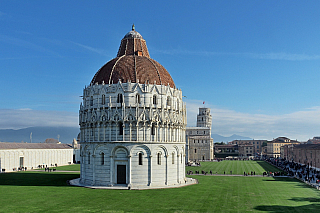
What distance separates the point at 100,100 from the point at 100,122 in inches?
147

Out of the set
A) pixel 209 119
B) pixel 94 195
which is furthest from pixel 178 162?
pixel 209 119

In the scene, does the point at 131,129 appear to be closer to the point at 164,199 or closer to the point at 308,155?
the point at 164,199

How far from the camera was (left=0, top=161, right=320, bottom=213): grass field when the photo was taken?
104 feet

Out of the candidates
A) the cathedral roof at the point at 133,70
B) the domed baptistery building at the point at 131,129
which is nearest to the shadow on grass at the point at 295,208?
the domed baptistery building at the point at 131,129

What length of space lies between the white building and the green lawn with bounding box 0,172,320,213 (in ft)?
93.0

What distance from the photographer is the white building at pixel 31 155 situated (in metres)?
72.3

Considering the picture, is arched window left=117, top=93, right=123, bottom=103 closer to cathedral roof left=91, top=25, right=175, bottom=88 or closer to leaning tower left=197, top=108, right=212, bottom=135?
cathedral roof left=91, top=25, right=175, bottom=88

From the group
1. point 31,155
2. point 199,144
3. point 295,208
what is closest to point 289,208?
point 295,208

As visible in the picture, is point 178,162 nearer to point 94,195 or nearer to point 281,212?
point 94,195

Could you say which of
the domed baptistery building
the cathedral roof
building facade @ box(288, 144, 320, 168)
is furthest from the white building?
building facade @ box(288, 144, 320, 168)

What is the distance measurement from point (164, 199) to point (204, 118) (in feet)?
400

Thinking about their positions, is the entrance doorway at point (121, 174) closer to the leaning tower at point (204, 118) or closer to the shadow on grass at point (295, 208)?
the shadow on grass at point (295, 208)

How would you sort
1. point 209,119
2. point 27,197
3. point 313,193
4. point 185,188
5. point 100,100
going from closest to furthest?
point 27,197 → point 313,193 → point 185,188 → point 100,100 → point 209,119

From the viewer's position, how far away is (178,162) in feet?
164
